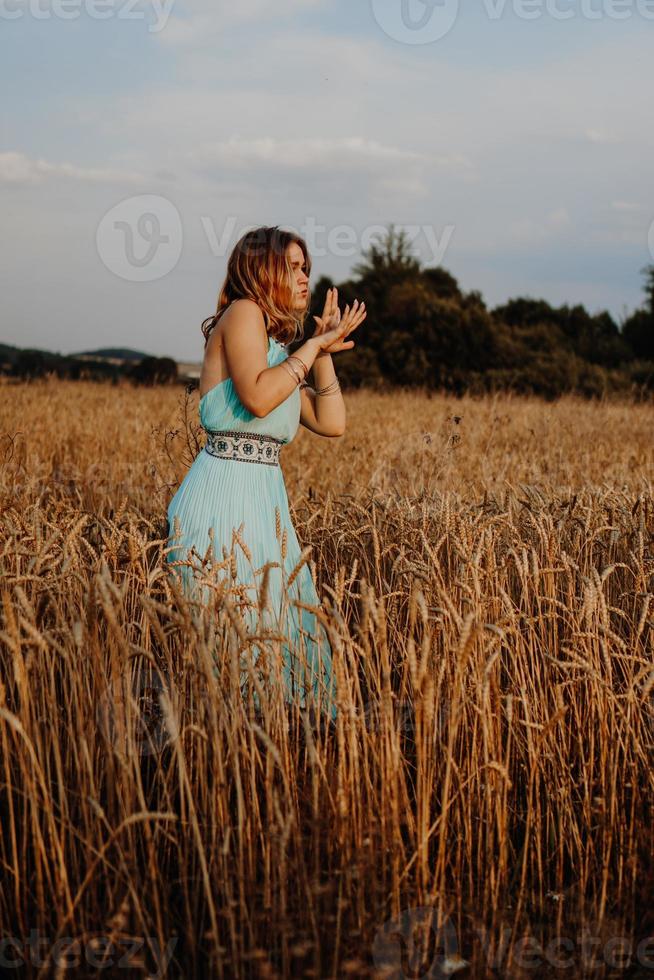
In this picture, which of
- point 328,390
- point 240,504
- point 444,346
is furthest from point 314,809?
point 444,346

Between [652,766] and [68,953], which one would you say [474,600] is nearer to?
[652,766]

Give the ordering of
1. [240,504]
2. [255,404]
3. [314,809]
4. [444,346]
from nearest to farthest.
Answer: [314,809] < [255,404] < [240,504] < [444,346]

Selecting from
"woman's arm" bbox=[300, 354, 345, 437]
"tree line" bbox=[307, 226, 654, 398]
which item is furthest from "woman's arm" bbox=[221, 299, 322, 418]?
"tree line" bbox=[307, 226, 654, 398]

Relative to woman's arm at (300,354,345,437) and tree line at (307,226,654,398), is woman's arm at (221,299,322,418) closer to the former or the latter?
woman's arm at (300,354,345,437)

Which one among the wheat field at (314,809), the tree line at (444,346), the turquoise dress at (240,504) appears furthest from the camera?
the tree line at (444,346)

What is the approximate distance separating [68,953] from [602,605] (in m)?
1.29

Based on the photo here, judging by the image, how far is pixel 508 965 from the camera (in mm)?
1589

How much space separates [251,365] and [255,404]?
109 millimetres

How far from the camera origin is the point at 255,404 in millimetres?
2502

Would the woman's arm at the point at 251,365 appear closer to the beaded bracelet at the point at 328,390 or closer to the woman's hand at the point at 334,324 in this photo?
the woman's hand at the point at 334,324

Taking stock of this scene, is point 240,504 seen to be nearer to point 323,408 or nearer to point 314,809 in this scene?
point 323,408

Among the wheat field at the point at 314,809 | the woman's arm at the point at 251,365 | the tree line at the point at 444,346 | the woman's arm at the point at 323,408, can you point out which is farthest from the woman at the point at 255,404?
the tree line at the point at 444,346

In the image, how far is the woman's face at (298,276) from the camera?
2.64 metres

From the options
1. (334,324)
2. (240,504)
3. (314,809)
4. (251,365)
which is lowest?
(314,809)
